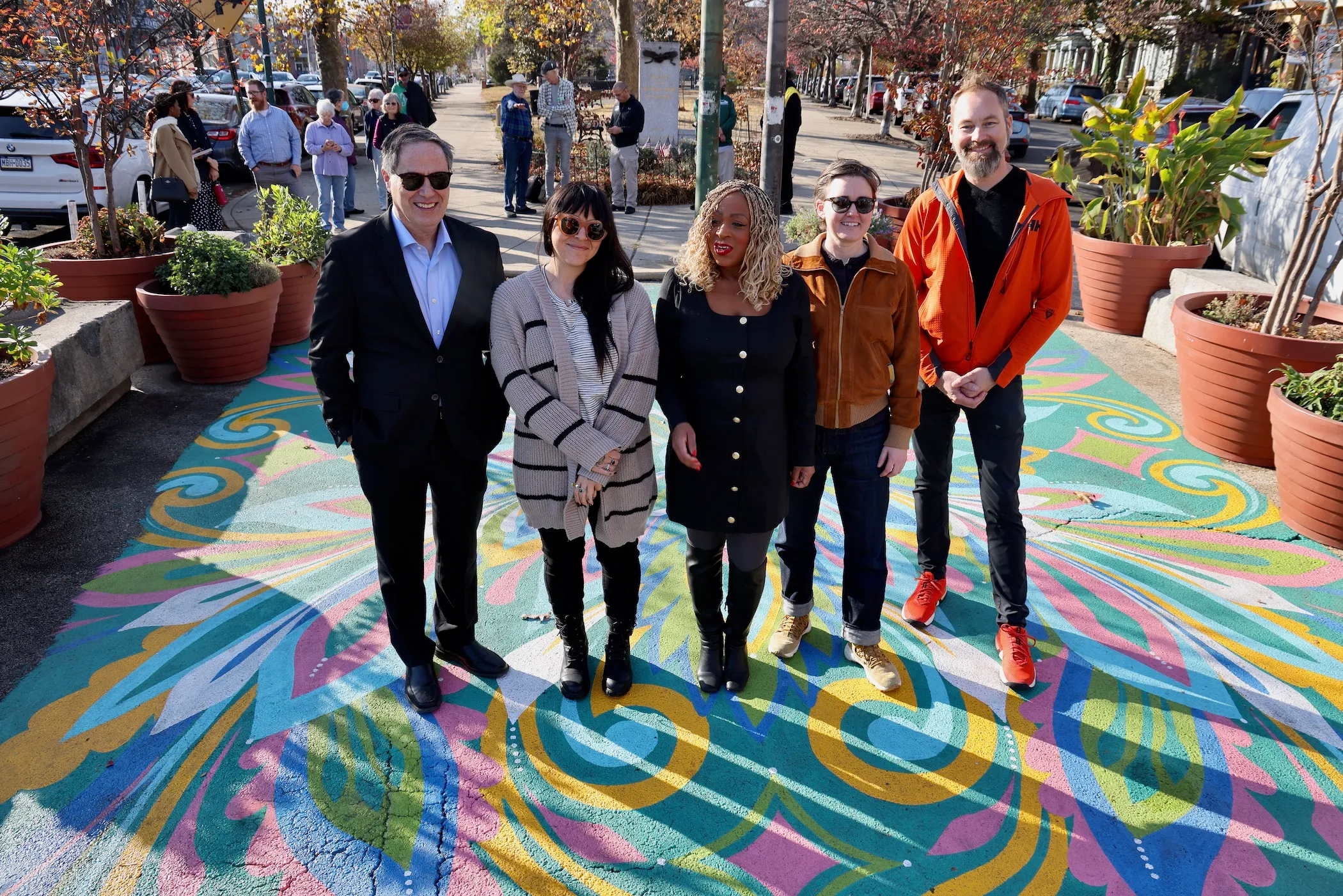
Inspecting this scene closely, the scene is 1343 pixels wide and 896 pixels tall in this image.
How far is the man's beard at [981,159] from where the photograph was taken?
3029 mm

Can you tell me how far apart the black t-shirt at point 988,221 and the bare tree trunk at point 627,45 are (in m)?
14.5

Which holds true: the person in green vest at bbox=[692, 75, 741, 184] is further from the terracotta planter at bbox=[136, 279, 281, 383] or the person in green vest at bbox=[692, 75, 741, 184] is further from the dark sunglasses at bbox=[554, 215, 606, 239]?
the dark sunglasses at bbox=[554, 215, 606, 239]

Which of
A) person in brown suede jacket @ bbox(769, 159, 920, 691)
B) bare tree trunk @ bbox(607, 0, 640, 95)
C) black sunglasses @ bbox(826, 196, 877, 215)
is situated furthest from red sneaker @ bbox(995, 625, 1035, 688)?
bare tree trunk @ bbox(607, 0, 640, 95)

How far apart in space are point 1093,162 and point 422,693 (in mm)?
14399

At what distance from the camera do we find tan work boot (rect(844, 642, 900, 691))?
321cm

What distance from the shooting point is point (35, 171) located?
1022 cm

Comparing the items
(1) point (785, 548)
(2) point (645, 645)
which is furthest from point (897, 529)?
(2) point (645, 645)

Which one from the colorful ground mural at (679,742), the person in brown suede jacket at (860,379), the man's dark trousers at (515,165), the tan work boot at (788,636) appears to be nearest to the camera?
the colorful ground mural at (679,742)

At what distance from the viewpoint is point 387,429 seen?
2.77m

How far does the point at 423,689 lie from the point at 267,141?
29.9ft

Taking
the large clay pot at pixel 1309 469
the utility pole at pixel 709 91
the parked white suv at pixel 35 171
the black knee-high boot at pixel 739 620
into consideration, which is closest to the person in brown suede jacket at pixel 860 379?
the black knee-high boot at pixel 739 620

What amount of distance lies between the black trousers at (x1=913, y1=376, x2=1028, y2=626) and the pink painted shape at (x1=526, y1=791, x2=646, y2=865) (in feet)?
5.65

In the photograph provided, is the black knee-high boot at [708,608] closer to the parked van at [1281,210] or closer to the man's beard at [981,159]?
the man's beard at [981,159]

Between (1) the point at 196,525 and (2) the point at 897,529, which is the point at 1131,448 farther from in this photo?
(1) the point at 196,525
